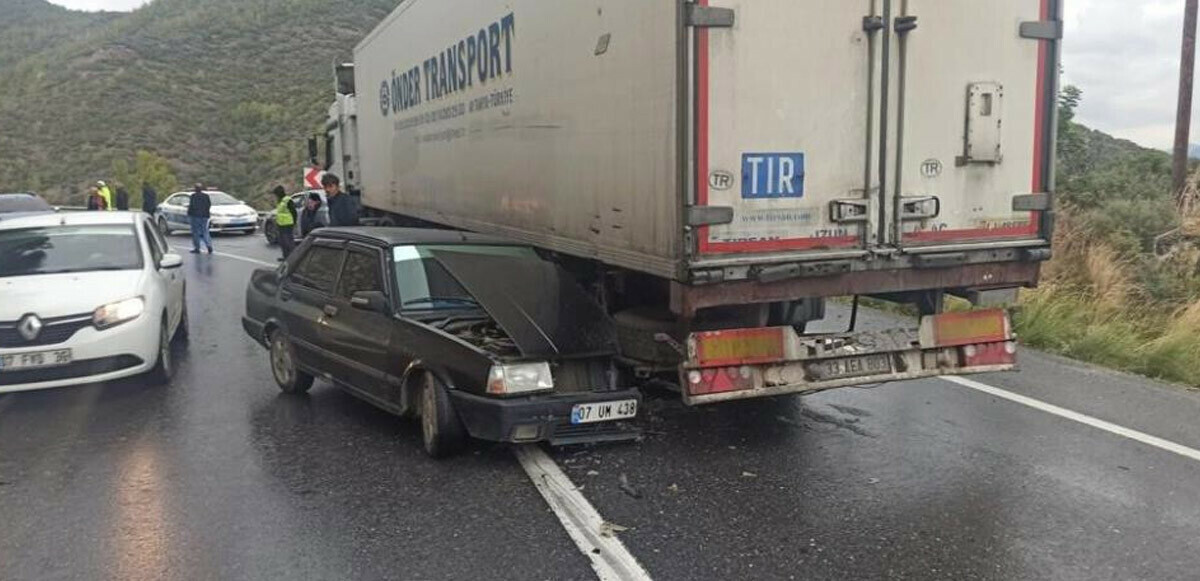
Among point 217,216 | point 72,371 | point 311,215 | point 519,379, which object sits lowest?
point 72,371

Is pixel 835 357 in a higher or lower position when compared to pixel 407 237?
lower

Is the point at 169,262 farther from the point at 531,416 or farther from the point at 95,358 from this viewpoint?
the point at 531,416

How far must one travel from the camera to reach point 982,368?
19.5 feet

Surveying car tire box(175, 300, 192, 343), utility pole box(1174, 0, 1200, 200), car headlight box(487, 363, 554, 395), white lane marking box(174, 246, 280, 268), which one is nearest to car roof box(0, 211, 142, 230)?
car tire box(175, 300, 192, 343)

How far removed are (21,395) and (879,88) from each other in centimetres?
665

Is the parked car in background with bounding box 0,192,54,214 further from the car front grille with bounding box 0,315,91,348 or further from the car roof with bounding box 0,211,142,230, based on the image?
the car front grille with bounding box 0,315,91,348

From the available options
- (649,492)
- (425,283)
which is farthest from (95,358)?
(649,492)

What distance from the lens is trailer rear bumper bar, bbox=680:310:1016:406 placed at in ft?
17.3

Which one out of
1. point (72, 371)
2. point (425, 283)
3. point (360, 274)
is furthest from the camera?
point (72, 371)

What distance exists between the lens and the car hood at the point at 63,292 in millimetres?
6613

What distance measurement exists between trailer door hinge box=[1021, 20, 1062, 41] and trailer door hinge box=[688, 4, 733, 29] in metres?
2.02

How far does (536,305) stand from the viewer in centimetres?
571

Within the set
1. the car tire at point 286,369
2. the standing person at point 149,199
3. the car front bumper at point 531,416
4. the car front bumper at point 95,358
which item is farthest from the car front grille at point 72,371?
the standing person at point 149,199

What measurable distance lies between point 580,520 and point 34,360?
4.41 m
